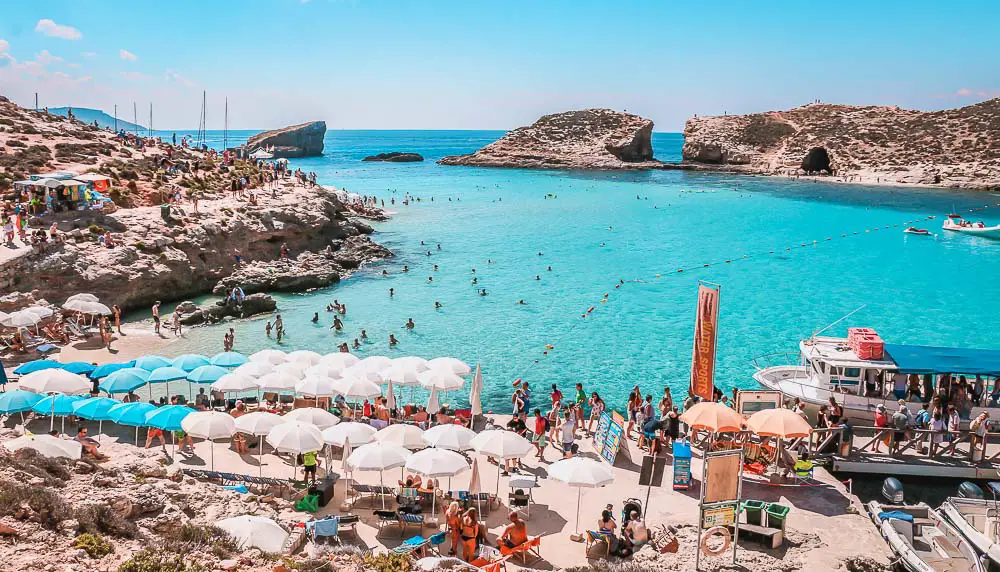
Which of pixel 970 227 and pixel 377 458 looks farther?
pixel 970 227

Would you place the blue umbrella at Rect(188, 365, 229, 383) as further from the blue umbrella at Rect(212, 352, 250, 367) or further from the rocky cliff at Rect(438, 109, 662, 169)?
the rocky cliff at Rect(438, 109, 662, 169)

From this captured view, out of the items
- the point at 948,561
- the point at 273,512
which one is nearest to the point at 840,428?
the point at 948,561

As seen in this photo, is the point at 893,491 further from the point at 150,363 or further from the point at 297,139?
the point at 297,139

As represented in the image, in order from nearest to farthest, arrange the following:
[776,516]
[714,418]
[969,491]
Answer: [776,516], [969,491], [714,418]

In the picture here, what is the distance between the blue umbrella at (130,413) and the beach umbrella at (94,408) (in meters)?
0.19

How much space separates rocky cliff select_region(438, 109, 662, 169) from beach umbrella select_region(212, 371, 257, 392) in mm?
104158

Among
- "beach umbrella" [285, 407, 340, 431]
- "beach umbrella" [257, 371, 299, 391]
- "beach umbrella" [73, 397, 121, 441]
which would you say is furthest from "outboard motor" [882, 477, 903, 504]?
"beach umbrella" [73, 397, 121, 441]

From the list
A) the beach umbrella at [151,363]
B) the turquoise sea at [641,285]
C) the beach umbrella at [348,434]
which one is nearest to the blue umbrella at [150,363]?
the beach umbrella at [151,363]

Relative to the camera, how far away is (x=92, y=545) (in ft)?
29.1

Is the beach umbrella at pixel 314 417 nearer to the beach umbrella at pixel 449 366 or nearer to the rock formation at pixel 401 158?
the beach umbrella at pixel 449 366

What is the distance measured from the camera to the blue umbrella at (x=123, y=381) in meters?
18.4

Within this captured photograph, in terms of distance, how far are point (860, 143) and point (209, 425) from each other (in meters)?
107

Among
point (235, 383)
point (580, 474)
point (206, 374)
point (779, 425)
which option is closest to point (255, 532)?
point (580, 474)

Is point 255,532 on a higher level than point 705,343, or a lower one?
lower
